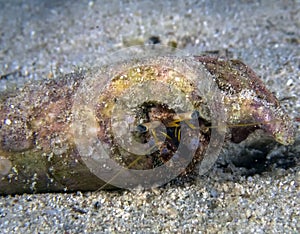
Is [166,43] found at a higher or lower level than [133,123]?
higher

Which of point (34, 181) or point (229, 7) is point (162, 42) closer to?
point (229, 7)

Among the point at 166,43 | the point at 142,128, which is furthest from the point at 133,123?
the point at 166,43

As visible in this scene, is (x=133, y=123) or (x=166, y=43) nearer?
(x=133, y=123)

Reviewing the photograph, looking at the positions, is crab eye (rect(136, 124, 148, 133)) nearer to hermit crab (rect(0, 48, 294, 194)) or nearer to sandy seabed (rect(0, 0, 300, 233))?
hermit crab (rect(0, 48, 294, 194))

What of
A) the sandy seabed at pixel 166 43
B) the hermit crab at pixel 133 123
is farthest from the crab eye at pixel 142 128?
the sandy seabed at pixel 166 43

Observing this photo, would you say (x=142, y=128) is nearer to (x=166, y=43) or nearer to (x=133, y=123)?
(x=133, y=123)

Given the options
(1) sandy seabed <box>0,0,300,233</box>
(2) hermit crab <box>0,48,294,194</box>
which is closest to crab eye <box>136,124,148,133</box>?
(2) hermit crab <box>0,48,294,194</box>

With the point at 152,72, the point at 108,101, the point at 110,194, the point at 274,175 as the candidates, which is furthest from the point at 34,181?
the point at 274,175

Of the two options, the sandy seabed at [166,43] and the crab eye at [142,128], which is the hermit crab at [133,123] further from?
the sandy seabed at [166,43]
